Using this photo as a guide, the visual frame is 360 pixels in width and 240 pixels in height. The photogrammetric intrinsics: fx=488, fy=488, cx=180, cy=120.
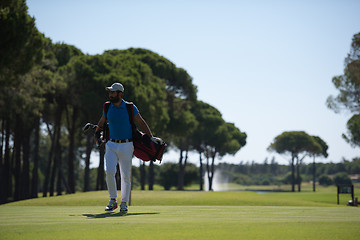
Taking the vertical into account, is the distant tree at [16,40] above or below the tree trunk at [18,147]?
above

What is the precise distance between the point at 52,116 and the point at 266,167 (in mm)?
146688

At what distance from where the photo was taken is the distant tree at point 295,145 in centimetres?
10419

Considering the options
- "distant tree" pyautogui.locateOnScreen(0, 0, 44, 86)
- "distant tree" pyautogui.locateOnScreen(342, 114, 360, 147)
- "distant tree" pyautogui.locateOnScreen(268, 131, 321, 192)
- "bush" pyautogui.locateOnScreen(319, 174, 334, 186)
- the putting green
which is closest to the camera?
the putting green

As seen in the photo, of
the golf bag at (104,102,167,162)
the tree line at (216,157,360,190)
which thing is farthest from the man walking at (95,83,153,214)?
the tree line at (216,157,360,190)

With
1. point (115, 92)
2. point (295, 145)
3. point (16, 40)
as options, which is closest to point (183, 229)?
point (115, 92)

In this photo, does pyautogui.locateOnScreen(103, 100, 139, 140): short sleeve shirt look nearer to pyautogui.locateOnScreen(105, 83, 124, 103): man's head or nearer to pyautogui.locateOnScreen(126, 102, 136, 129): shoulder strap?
pyautogui.locateOnScreen(126, 102, 136, 129): shoulder strap

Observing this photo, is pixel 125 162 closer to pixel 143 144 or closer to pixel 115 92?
pixel 143 144

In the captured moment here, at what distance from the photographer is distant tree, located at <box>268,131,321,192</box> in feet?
342

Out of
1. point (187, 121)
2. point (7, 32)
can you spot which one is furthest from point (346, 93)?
point (7, 32)

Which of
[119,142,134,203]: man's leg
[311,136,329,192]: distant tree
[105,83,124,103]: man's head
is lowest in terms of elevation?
[119,142,134,203]: man's leg

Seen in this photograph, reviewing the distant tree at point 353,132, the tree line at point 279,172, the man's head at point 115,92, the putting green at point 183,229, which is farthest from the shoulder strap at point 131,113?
the tree line at point 279,172

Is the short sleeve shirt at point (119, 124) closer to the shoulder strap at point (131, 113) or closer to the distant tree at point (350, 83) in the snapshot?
the shoulder strap at point (131, 113)

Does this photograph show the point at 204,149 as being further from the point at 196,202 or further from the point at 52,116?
the point at 196,202

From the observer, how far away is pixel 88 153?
47.0 m
